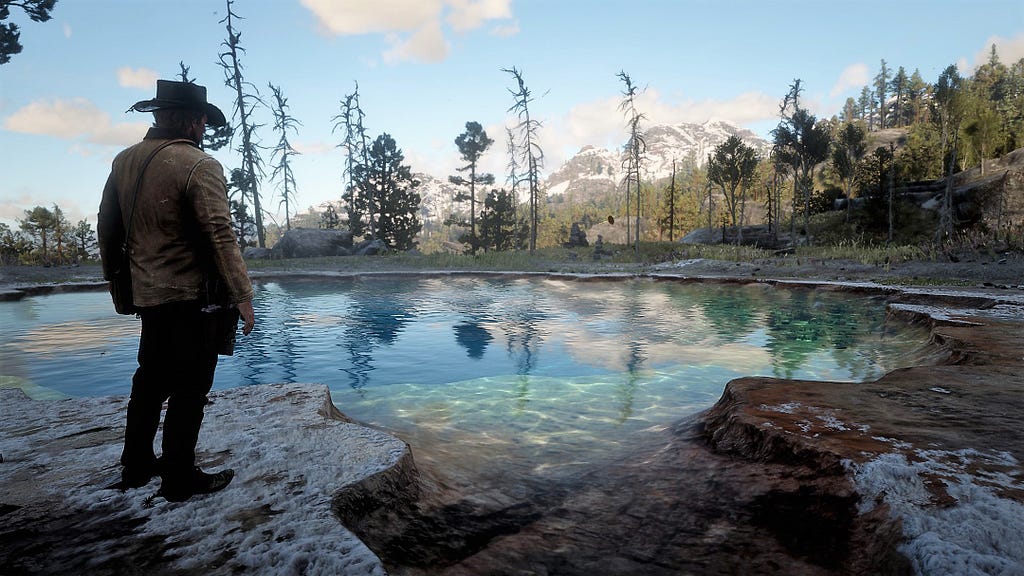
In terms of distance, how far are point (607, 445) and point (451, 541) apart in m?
2.28

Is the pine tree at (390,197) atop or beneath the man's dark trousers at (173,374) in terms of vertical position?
atop

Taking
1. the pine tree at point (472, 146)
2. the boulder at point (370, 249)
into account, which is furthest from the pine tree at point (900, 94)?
the boulder at point (370, 249)

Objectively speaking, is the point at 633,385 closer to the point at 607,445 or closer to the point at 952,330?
the point at 607,445

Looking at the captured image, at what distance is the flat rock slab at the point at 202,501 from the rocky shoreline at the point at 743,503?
0.08 feet

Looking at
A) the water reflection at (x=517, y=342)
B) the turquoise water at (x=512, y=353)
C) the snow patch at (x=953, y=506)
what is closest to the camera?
the snow patch at (x=953, y=506)

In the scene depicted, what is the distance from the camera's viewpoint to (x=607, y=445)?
447 cm

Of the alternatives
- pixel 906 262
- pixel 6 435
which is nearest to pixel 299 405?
pixel 6 435

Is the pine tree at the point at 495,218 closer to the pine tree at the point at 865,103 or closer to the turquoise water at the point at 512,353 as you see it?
the turquoise water at the point at 512,353

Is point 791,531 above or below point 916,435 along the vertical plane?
below

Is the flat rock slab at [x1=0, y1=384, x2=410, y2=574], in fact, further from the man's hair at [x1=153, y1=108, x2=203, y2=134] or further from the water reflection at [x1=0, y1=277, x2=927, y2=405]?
the water reflection at [x1=0, y1=277, x2=927, y2=405]

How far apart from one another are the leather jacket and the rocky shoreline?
3.47ft

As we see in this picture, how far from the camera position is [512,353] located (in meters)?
8.92

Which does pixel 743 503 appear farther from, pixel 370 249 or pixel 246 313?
pixel 370 249

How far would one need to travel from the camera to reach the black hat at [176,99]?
2.46 meters
